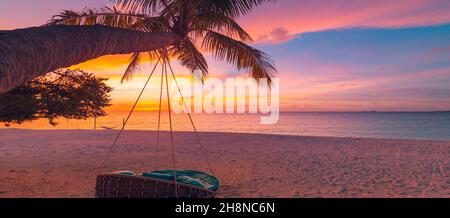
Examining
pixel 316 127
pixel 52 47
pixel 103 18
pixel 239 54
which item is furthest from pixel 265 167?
pixel 316 127

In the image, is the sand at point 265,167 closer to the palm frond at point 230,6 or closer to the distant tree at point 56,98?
the distant tree at point 56,98

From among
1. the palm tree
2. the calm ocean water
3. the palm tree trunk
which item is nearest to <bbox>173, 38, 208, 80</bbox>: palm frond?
the palm tree

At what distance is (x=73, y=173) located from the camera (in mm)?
9023

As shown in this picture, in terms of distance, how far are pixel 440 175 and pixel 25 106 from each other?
927 cm

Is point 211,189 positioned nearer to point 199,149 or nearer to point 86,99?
point 86,99

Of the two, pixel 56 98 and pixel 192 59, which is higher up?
pixel 192 59

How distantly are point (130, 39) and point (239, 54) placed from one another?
3318 millimetres

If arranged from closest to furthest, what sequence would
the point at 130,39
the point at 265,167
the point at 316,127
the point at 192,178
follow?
the point at 130,39
the point at 192,178
the point at 265,167
the point at 316,127

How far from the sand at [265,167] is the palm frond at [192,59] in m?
2.82

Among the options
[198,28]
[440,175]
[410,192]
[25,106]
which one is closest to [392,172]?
[440,175]

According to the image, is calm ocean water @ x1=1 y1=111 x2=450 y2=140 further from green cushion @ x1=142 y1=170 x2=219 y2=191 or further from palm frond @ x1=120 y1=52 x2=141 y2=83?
green cushion @ x1=142 y1=170 x2=219 y2=191

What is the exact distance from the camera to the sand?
722 cm

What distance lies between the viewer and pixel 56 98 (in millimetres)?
6359

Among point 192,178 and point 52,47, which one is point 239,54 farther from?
point 52,47
